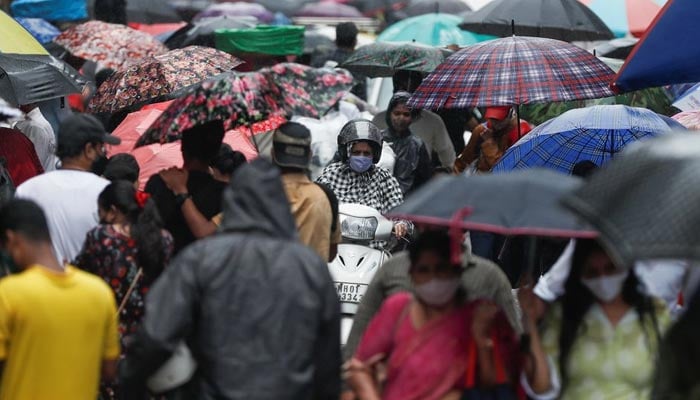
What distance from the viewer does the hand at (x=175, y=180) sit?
802 cm

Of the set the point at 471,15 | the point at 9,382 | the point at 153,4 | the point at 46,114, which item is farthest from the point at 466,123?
the point at 9,382

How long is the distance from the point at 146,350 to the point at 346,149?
519 centimetres

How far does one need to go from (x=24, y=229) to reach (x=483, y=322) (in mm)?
1933

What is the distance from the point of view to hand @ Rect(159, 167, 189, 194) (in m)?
8.02

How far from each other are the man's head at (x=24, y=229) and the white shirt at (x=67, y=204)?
1.16m

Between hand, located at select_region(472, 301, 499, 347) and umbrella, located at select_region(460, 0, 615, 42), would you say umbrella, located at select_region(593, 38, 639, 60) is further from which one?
hand, located at select_region(472, 301, 499, 347)

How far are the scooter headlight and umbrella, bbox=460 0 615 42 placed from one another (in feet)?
16.5

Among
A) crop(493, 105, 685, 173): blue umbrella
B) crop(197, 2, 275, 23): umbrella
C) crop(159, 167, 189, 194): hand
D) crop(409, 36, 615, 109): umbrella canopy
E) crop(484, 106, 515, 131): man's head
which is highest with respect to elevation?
crop(159, 167, 189, 194): hand

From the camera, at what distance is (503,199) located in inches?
237

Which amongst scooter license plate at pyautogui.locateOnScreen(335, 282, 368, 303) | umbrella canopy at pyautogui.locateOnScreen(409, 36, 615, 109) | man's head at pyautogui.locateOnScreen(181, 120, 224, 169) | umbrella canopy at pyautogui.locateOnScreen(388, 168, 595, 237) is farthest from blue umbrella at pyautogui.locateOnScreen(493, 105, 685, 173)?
umbrella canopy at pyautogui.locateOnScreen(388, 168, 595, 237)

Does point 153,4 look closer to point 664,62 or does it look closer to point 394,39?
point 394,39

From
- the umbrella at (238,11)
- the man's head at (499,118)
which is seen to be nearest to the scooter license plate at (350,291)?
the man's head at (499,118)

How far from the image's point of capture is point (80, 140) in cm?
802

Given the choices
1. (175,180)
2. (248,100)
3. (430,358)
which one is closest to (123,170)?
(175,180)
